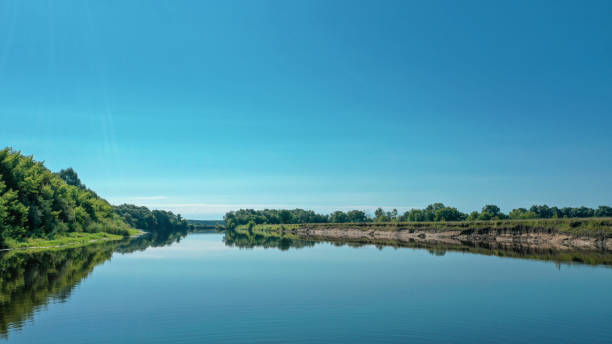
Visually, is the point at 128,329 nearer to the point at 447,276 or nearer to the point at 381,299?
the point at 381,299

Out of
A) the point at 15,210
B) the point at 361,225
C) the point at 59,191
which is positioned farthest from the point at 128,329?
the point at 361,225

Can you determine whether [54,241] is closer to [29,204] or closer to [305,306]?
[29,204]

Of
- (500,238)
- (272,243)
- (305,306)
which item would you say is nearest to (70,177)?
(272,243)

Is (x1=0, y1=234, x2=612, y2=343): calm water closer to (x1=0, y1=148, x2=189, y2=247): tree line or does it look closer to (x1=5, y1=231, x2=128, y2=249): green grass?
(x1=5, y1=231, x2=128, y2=249): green grass

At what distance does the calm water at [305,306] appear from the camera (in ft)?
55.0

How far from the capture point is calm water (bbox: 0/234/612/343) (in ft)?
55.0

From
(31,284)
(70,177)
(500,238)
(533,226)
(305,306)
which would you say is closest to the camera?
(305,306)

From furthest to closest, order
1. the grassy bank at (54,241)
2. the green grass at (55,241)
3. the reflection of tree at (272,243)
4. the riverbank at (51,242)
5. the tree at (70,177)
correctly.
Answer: the tree at (70,177)
the reflection of tree at (272,243)
the green grass at (55,241)
the grassy bank at (54,241)
the riverbank at (51,242)

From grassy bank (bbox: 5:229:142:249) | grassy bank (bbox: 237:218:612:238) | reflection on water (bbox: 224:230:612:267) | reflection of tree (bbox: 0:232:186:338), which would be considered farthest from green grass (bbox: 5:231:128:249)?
grassy bank (bbox: 237:218:612:238)

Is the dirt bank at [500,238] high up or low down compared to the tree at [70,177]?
down

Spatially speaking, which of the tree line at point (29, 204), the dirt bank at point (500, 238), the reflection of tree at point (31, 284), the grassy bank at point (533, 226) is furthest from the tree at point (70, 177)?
the reflection of tree at point (31, 284)

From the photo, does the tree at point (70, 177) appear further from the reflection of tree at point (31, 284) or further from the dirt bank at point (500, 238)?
the reflection of tree at point (31, 284)

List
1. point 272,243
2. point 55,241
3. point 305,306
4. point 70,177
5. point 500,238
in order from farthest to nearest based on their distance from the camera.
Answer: point 70,177, point 500,238, point 272,243, point 55,241, point 305,306

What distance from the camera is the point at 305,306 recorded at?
870 inches
